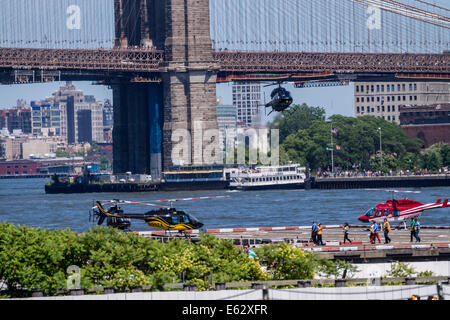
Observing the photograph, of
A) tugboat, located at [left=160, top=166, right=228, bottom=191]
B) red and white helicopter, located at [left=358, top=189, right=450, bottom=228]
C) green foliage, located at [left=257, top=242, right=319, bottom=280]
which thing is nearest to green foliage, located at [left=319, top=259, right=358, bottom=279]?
green foliage, located at [left=257, top=242, right=319, bottom=280]

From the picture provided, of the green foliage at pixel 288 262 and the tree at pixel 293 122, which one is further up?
the tree at pixel 293 122

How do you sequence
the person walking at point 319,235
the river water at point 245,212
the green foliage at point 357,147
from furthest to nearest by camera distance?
the green foliage at point 357,147
the river water at point 245,212
the person walking at point 319,235

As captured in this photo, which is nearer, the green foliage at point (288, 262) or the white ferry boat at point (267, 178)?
the green foliage at point (288, 262)

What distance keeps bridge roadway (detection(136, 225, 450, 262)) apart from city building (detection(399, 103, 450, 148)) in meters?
101

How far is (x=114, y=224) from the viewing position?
142 ft

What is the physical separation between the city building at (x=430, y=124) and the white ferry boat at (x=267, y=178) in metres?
33.9

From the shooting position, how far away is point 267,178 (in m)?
110

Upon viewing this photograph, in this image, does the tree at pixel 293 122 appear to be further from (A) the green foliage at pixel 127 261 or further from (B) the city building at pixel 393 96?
(A) the green foliage at pixel 127 261

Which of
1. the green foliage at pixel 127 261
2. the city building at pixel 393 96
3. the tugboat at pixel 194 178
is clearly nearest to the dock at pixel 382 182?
the tugboat at pixel 194 178

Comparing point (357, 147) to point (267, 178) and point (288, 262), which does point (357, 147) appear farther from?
point (288, 262)

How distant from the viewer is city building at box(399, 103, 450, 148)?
142 m

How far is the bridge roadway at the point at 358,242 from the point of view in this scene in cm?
3195

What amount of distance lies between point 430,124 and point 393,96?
34552 millimetres

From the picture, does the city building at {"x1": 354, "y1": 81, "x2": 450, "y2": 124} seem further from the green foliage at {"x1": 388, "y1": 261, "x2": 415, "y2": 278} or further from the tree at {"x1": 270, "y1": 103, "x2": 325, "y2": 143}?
the green foliage at {"x1": 388, "y1": 261, "x2": 415, "y2": 278}
